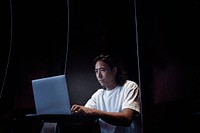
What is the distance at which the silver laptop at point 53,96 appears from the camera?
1.16m

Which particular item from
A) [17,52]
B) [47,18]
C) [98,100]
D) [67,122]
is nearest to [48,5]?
[47,18]

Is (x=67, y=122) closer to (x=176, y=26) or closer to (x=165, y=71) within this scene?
(x=165, y=71)

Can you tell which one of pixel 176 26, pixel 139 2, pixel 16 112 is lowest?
pixel 16 112

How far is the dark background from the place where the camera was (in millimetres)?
1621

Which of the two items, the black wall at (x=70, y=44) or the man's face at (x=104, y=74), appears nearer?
the man's face at (x=104, y=74)

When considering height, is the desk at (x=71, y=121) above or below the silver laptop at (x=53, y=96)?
below

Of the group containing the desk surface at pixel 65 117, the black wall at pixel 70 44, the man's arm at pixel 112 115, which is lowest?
the man's arm at pixel 112 115

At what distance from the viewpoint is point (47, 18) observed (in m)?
1.77

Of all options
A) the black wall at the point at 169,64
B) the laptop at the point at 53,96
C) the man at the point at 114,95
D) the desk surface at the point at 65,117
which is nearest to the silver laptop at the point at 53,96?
the laptop at the point at 53,96

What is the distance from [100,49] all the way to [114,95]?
0.31m

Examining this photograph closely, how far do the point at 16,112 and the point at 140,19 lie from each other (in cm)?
84

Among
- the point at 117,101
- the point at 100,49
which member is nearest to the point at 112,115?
the point at 117,101

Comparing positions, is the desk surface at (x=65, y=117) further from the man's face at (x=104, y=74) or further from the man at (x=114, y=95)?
the man's face at (x=104, y=74)

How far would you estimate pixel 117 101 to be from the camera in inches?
59.3
